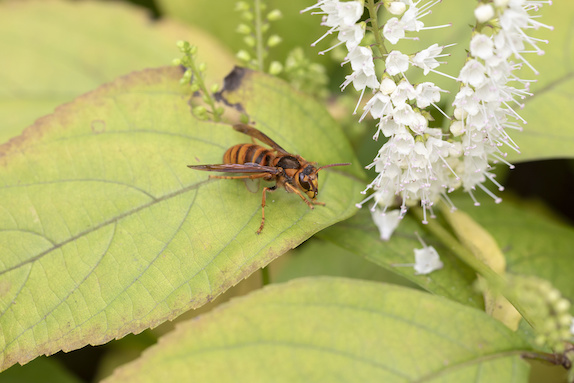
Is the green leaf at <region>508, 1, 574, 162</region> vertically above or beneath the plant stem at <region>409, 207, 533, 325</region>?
above

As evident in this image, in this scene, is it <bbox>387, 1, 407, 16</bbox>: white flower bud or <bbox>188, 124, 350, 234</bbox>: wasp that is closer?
<bbox>387, 1, 407, 16</bbox>: white flower bud

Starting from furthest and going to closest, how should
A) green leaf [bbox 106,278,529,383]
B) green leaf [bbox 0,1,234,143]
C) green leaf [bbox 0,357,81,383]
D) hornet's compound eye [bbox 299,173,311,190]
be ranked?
green leaf [bbox 0,1,234,143], green leaf [bbox 0,357,81,383], hornet's compound eye [bbox 299,173,311,190], green leaf [bbox 106,278,529,383]

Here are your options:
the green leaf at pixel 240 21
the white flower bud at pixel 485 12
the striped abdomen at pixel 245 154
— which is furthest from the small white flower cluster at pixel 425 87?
the green leaf at pixel 240 21

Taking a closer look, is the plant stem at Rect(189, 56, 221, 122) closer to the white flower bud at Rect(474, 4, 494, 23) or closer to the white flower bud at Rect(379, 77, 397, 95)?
the white flower bud at Rect(379, 77, 397, 95)

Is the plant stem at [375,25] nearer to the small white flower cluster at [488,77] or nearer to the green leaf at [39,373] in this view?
the small white flower cluster at [488,77]

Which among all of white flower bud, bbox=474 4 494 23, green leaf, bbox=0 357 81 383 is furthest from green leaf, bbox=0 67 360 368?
green leaf, bbox=0 357 81 383

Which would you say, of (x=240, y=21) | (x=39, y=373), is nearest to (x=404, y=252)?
(x=240, y=21)
